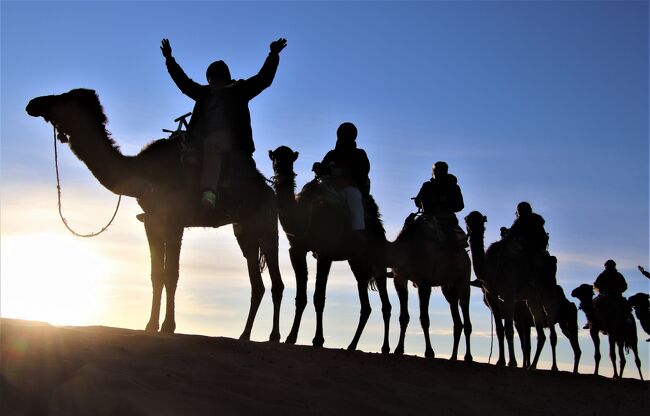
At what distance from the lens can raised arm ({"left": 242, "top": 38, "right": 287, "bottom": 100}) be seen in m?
15.1

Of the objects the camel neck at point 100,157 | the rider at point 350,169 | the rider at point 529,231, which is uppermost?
the rider at point 529,231

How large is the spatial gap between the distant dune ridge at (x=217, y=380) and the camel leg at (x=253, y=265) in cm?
187

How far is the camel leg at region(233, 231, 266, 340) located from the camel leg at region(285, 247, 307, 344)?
0.61 m

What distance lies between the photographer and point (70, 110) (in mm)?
13562

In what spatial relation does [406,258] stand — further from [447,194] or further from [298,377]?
[298,377]

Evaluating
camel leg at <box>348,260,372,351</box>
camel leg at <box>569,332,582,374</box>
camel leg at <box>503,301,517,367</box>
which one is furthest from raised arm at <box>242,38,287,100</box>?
camel leg at <box>569,332,582,374</box>

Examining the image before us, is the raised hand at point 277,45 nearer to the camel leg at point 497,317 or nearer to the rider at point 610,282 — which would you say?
the camel leg at point 497,317

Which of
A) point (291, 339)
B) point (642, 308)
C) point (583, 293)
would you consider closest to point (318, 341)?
point (291, 339)

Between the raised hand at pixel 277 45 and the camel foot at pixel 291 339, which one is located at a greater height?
the raised hand at pixel 277 45

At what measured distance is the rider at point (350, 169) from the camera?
16281 mm

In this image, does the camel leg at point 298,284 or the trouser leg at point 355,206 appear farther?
the trouser leg at point 355,206

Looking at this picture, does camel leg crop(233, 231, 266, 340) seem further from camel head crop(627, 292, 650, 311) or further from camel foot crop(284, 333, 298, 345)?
camel head crop(627, 292, 650, 311)

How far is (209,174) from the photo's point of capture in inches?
548

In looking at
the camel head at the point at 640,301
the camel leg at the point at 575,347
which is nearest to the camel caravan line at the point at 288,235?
the camel leg at the point at 575,347
